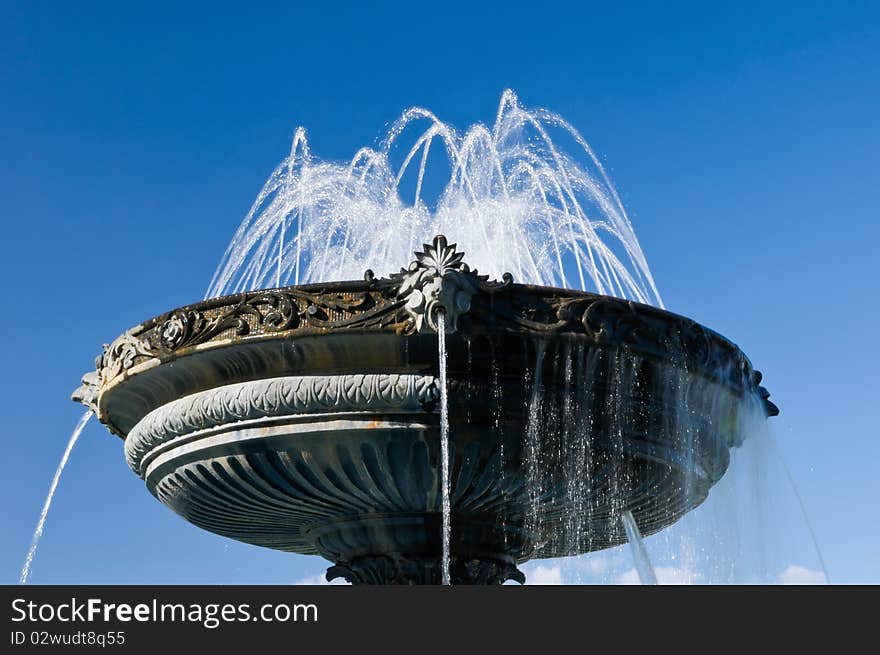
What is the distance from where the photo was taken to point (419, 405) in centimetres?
1028

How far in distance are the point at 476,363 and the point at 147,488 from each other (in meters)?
3.43

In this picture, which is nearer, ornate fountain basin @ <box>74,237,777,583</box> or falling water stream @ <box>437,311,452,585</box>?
falling water stream @ <box>437,311,452,585</box>

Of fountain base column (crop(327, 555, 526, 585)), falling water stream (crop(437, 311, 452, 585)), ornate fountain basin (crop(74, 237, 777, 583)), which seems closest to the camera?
falling water stream (crop(437, 311, 452, 585))

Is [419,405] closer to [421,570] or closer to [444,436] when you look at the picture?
[444,436]

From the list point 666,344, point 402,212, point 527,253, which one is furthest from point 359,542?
point 402,212

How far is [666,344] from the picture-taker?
1070 centimetres

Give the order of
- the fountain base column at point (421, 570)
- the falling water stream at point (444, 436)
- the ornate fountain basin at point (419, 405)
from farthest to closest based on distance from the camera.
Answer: the fountain base column at point (421, 570), the ornate fountain basin at point (419, 405), the falling water stream at point (444, 436)

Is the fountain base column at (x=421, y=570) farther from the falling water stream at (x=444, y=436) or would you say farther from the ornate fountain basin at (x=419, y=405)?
the falling water stream at (x=444, y=436)

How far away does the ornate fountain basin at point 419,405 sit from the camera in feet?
33.7

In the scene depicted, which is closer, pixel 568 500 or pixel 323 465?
pixel 323 465

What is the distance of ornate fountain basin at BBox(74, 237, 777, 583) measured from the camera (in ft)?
33.7

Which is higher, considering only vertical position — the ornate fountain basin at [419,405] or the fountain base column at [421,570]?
the ornate fountain basin at [419,405]

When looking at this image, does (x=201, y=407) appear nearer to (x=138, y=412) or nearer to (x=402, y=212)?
(x=138, y=412)

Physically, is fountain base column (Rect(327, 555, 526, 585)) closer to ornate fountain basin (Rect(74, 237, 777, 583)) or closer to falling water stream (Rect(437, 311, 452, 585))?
ornate fountain basin (Rect(74, 237, 777, 583))
